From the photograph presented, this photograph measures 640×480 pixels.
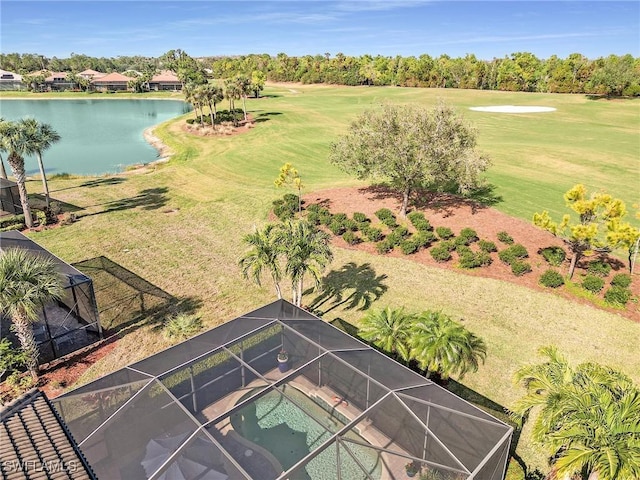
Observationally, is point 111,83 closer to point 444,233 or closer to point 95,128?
point 95,128

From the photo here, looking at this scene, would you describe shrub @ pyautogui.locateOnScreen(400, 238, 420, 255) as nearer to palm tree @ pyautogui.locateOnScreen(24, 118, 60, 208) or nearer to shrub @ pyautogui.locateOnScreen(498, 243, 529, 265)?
shrub @ pyautogui.locateOnScreen(498, 243, 529, 265)

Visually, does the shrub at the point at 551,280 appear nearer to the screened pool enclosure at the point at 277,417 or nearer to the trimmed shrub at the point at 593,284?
the trimmed shrub at the point at 593,284

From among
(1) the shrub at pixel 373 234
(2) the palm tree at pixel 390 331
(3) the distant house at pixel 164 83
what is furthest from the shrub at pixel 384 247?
(3) the distant house at pixel 164 83

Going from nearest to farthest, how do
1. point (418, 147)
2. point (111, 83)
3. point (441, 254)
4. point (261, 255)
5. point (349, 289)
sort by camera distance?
point (261, 255), point (349, 289), point (441, 254), point (418, 147), point (111, 83)

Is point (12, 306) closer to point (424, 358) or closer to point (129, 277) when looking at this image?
point (129, 277)

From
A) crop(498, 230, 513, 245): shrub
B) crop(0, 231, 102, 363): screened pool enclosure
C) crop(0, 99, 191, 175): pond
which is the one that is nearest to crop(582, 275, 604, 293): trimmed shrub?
crop(498, 230, 513, 245): shrub

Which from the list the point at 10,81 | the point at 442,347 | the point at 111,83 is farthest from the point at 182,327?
the point at 10,81

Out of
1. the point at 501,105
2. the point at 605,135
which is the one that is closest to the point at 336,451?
the point at 605,135
